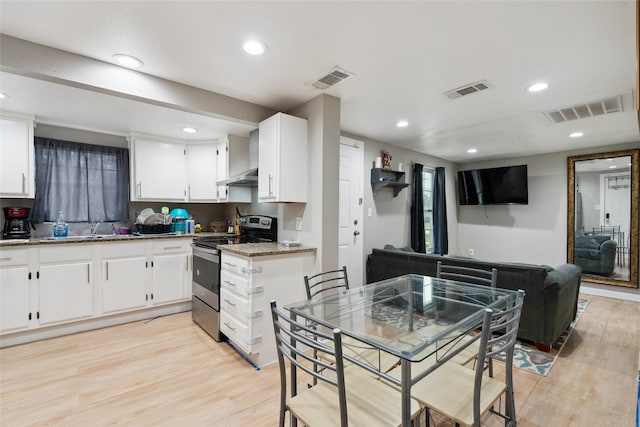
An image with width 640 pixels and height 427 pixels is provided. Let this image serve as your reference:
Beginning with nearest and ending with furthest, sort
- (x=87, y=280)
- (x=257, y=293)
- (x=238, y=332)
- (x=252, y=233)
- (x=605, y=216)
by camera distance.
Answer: (x=257, y=293), (x=238, y=332), (x=87, y=280), (x=252, y=233), (x=605, y=216)

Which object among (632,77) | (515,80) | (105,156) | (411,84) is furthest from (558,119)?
(105,156)

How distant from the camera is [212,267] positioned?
9.41 feet

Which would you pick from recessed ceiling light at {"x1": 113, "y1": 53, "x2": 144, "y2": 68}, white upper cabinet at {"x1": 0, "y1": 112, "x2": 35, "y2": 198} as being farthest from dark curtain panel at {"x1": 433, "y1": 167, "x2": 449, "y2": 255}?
white upper cabinet at {"x1": 0, "y1": 112, "x2": 35, "y2": 198}

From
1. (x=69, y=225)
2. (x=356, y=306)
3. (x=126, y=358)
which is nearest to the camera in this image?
(x=356, y=306)

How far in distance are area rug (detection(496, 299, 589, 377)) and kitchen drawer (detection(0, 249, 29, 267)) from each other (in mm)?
4402

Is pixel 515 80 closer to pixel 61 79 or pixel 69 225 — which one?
pixel 61 79

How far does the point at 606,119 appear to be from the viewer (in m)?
3.31

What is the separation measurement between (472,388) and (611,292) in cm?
494

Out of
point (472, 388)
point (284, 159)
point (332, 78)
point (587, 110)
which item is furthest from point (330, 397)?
point (587, 110)

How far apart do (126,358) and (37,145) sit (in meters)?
2.62

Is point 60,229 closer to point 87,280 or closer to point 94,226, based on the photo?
point 94,226

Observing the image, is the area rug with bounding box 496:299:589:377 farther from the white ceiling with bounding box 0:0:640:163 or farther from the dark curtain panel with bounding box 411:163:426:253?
the white ceiling with bounding box 0:0:640:163

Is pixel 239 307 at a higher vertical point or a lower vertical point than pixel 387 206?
lower

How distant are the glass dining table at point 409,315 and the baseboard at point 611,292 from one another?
13.8 ft
